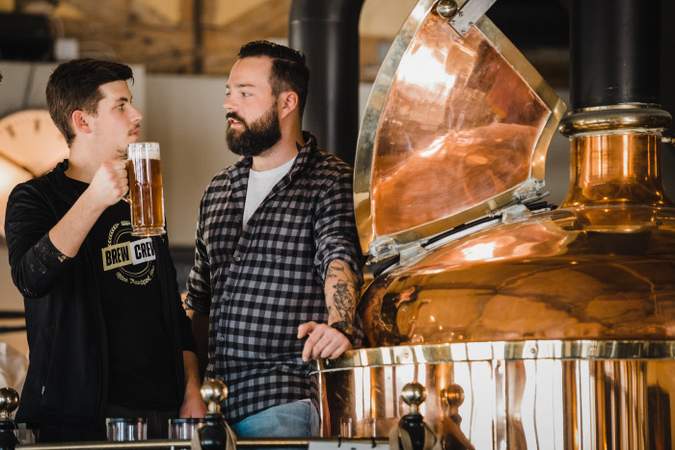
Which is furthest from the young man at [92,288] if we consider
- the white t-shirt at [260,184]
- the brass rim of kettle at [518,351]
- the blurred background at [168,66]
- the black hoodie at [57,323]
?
the blurred background at [168,66]

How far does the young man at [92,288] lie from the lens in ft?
8.21

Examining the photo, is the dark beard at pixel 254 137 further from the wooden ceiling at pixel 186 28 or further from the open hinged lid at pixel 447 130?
the wooden ceiling at pixel 186 28

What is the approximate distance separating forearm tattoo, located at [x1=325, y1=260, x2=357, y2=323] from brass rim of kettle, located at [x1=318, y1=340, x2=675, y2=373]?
0.16 metres

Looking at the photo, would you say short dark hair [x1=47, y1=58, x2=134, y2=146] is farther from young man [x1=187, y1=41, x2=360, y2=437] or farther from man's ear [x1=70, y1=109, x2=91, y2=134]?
young man [x1=187, y1=41, x2=360, y2=437]

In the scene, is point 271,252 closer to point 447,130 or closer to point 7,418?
point 447,130

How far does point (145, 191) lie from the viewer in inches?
97.0

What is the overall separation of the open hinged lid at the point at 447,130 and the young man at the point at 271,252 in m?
0.15

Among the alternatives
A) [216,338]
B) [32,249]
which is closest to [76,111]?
[32,249]

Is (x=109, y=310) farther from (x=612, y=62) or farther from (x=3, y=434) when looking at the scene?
(x=612, y=62)

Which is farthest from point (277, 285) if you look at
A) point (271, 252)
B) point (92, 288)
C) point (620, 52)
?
point (620, 52)

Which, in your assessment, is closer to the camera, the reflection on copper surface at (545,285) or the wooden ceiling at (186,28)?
the reflection on copper surface at (545,285)

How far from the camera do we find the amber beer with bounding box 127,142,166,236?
246cm

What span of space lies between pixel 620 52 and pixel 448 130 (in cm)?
40

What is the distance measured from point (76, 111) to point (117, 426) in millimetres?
774
